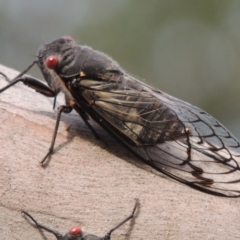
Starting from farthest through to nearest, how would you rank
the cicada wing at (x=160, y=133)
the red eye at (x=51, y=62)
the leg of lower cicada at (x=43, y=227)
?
the red eye at (x=51, y=62) → the cicada wing at (x=160, y=133) → the leg of lower cicada at (x=43, y=227)

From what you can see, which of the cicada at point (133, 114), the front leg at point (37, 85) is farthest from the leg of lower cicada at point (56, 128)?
the front leg at point (37, 85)

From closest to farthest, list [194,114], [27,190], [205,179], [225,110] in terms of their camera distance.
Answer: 1. [27,190]
2. [205,179]
3. [194,114]
4. [225,110]

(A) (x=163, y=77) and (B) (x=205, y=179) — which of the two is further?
(A) (x=163, y=77)

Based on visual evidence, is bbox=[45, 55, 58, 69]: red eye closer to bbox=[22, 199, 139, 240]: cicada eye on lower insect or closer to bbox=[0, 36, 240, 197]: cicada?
bbox=[0, 36, 240, 197]: cicada

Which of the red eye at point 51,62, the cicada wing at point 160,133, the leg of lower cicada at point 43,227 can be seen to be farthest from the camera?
the red eye at point 51,62

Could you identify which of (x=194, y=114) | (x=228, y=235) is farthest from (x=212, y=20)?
(x=228, y=235)

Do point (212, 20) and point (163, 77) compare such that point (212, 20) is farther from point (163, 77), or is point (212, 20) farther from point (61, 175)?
point (61, 175)

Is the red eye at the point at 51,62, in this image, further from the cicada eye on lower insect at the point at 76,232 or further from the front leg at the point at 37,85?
the cicada eye on lower insect at the point at 76,232

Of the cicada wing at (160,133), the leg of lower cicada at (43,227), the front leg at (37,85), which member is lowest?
the leg of lower cicada at (43,227)

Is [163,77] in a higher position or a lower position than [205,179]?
lower
